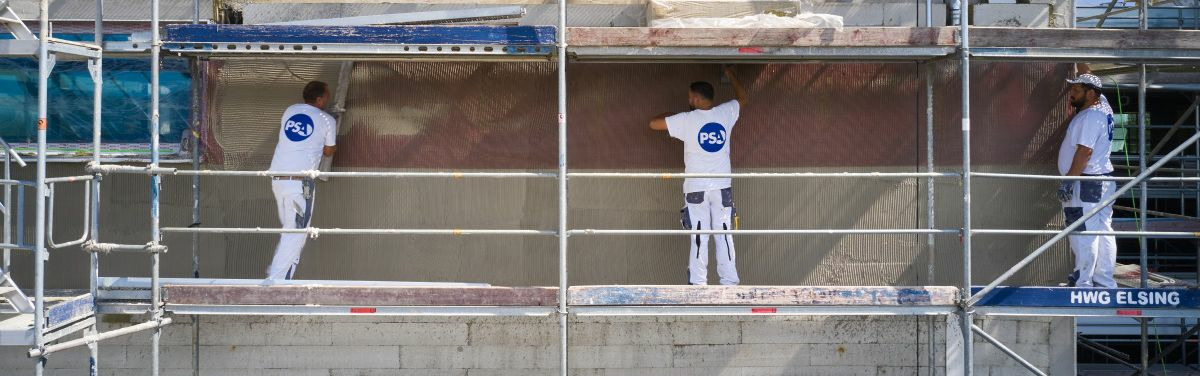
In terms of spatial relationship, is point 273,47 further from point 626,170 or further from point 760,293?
point 760,293

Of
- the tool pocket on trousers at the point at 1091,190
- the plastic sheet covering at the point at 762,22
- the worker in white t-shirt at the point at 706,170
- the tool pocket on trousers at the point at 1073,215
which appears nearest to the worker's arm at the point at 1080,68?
the tool pocket on trousers at the point at 1091,190

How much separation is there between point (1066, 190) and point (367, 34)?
495 cm

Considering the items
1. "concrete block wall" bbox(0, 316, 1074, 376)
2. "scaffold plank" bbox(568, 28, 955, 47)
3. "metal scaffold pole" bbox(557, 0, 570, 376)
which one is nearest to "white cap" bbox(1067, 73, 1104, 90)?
"scaffold plank" bbox(568, 28, 955, 47)

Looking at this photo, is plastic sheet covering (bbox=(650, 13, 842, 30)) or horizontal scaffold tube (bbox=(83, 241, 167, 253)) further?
plastic sheet covering (bbox=(650, 13, 842, 30))

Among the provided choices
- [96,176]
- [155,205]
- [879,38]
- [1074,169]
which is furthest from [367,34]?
[1074,169]

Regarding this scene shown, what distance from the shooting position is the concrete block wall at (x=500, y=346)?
7.12 m

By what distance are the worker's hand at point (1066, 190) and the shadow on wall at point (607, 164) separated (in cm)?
31

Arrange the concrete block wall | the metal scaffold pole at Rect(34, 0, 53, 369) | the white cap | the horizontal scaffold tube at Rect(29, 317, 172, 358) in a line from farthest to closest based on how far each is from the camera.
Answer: the white cap
the concrete block wall
the horizontal scaffold tube at Rect(29, 317, 172, 358)
the metal scaffold pole at Rect(34, 0, 53, 369)

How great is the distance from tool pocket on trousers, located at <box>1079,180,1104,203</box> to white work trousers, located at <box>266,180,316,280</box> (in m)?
5.45

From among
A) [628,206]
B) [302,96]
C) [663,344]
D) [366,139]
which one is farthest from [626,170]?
[302,96]

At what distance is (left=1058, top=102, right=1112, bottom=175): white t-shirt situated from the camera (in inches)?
283

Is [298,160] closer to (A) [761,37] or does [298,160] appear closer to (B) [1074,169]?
(A) [761,37]

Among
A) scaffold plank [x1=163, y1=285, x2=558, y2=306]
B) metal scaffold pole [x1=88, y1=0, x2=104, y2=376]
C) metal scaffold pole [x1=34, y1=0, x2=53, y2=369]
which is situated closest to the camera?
metal scaffold pole [x1=34, y1=0, x2=53, y2=369]

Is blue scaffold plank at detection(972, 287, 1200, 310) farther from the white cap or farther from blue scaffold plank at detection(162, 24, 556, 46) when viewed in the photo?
blue scaffold plank at detection(162, 24, 556, 46)
